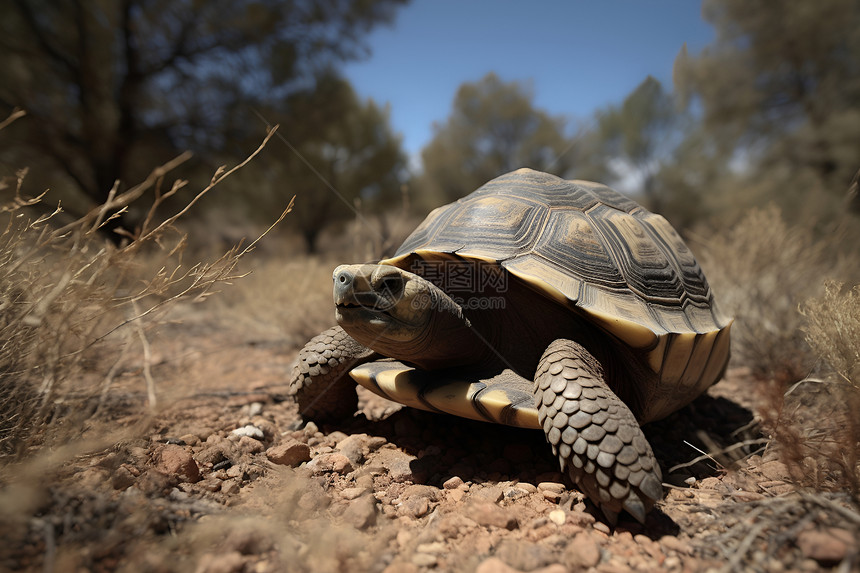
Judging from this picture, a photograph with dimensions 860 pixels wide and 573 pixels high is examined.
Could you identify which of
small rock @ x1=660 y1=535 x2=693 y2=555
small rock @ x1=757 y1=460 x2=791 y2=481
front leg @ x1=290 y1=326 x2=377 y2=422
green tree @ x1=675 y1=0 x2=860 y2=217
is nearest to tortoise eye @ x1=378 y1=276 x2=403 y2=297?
front leg @ x1=290 y1=326 x2=377 y2=422

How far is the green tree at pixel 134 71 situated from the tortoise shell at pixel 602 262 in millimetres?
4613

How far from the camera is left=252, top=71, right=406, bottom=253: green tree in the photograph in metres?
9.54

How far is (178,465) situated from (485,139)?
14280 millimetres

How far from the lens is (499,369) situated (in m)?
1.95

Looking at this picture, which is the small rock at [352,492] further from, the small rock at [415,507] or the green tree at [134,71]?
the green tree at [134,71]

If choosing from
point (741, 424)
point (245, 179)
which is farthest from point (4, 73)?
point (741, 424)

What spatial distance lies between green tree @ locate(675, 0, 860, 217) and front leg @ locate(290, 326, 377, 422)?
330 inches

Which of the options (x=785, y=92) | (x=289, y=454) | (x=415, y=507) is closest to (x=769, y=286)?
(x=415, y=507)

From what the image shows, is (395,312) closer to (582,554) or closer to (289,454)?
(289,454)

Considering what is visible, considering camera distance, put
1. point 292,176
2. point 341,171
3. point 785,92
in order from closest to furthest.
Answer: point 785,92, point 292,176, point 341,171

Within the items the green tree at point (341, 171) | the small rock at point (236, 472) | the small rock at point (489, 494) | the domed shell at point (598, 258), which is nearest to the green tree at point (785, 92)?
the domed shell at point (598, 258)

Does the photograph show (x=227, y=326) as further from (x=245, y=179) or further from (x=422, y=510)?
(x=245, y=179)

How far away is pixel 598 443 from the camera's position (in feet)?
4.60

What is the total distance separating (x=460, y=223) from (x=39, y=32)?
6871 millimetres
